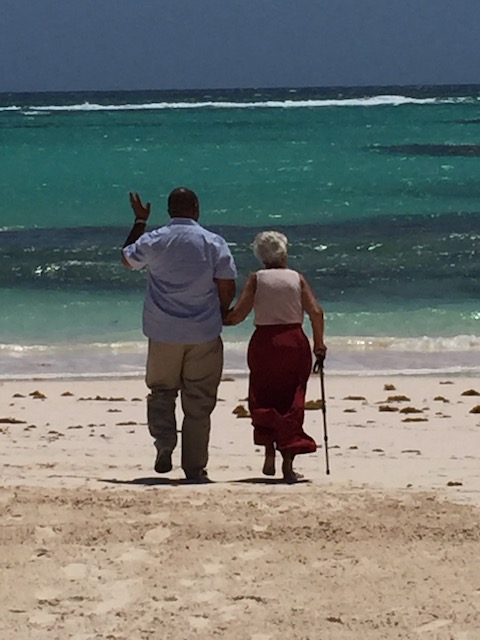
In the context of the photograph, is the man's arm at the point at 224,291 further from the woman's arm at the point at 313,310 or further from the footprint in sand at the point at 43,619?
the footprint in sand at the point at 43,619

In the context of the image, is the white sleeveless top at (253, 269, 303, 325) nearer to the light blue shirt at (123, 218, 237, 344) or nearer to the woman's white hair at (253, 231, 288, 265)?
the woman's white hair at (253, 231, 288, 265)

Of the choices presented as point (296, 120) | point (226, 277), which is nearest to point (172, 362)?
point (226, 277)

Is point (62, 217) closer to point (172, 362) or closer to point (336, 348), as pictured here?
point (336, 348)

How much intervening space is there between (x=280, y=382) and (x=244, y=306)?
16.7 inches

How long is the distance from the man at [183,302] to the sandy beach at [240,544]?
1.58 ft

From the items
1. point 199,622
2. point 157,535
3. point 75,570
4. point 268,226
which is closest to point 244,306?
point 157,535

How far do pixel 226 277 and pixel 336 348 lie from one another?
6768mm

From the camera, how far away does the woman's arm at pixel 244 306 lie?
277 inches

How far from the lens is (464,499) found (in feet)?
22.1

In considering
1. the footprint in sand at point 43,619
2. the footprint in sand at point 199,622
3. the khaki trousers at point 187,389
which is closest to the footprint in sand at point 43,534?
the footprint in sand at point 43,619

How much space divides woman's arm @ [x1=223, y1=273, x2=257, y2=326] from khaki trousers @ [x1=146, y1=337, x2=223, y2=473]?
0.15 m

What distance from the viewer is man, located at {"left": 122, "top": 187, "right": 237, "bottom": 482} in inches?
275

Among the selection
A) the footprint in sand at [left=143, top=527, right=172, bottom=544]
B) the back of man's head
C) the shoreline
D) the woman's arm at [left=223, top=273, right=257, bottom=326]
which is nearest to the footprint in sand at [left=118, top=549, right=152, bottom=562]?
the footprint in sand at [left=143, top=527, right=172, bottom=544]

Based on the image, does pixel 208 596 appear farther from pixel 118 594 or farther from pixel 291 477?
pixel 291 477
